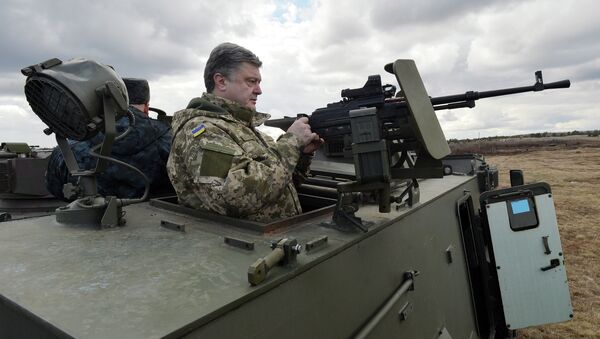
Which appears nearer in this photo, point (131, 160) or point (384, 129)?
point (384, 129)

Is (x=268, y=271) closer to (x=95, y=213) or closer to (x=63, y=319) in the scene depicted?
(x=63, y=319)

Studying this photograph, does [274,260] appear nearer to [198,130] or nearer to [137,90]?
[198,130]

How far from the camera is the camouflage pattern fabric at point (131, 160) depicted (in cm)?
302

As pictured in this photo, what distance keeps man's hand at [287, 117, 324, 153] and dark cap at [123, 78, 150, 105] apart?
Answer: 190 centimetres

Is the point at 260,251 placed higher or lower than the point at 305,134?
lower

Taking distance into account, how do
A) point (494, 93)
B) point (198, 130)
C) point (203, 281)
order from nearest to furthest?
point (203, 281), point (198, 130), point (494, 93)

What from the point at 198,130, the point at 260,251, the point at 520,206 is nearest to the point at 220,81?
the point at 198,130

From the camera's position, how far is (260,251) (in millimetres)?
1628

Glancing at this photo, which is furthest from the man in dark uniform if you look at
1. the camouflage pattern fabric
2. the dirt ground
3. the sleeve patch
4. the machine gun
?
the dirt ground

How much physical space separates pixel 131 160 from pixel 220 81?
0.97 metres

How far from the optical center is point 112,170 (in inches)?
117

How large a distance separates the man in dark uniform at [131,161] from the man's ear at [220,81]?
74 centimetres

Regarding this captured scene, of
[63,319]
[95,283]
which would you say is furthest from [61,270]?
[63,319]

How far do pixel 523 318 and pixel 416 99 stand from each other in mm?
2857
